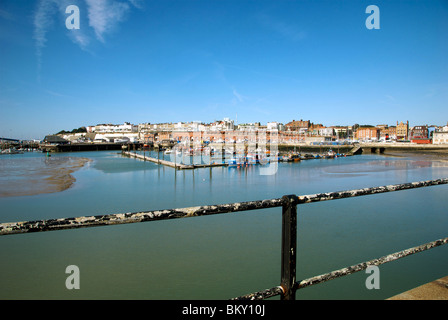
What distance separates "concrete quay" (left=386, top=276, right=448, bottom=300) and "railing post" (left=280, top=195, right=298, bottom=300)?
0.96m

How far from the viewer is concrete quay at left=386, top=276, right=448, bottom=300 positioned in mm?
1885

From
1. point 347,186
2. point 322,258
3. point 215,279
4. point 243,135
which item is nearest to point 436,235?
point 322,258

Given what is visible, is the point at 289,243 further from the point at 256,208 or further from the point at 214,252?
the point at 214,252

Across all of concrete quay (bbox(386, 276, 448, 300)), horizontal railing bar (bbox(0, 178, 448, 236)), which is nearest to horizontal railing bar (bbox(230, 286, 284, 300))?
horizontal railing bar (bbox(0, 178, 448, 236))

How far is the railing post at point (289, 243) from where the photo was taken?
4.36 feet

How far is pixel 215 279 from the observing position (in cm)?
881

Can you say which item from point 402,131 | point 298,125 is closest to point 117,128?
point 298,125

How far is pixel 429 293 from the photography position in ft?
6.46

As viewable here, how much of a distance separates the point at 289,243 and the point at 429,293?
1.41m

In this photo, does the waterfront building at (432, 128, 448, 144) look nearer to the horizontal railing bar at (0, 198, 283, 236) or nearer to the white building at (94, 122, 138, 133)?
the horizontal railing bar at (0, 198, 283, 236)

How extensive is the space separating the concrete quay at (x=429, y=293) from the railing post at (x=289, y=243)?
0.96 meters

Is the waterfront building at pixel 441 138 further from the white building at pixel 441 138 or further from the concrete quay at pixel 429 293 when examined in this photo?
the concrete quay at pixel 429 293
